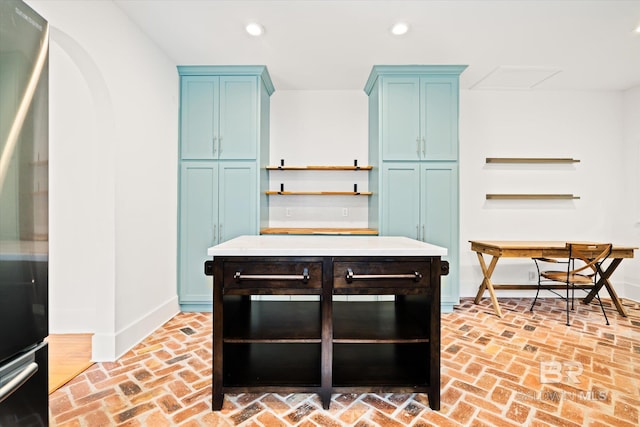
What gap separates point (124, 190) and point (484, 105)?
4.30 m

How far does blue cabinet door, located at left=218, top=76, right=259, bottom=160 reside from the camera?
10.9ft

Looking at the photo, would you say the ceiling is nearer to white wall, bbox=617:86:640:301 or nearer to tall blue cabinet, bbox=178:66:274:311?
tall blue cabinet, bbox=178:66:274:311

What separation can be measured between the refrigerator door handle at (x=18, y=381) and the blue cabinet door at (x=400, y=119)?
316 centimetres

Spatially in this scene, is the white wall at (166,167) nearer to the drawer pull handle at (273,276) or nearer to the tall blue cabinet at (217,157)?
the tall blue cabinet at (217,157)

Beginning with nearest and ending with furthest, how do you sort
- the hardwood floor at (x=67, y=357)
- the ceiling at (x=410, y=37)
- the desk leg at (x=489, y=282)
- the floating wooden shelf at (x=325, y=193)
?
the hardwood floor at (x=67, y=357)
the ceiling at (x=410, y=37)
the desk leg at (x=489, y=282)
the floating wooden shelf at (x=325, y=193)

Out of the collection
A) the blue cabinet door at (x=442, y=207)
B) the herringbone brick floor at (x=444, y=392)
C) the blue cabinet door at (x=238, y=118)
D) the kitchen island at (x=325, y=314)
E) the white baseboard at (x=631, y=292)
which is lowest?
the herringbone brick floor at (x=444, y=392)

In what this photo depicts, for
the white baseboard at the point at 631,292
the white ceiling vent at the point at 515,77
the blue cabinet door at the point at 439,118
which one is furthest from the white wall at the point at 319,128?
the white baseboard at the point at 631,292

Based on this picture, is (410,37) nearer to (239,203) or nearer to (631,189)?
(239,203)

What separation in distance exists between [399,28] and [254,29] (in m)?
1.29

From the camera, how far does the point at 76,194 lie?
268 cm

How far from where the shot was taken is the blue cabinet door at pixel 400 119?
3334 mm

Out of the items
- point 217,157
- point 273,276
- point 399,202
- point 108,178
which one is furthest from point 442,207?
point 108,178

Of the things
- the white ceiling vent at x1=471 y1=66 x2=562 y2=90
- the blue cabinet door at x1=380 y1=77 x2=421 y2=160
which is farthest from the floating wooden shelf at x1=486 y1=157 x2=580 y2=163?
the blue cabinet door at x1=380 y1=77 x2=421 y2=160

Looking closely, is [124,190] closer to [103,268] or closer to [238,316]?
[103,268]
